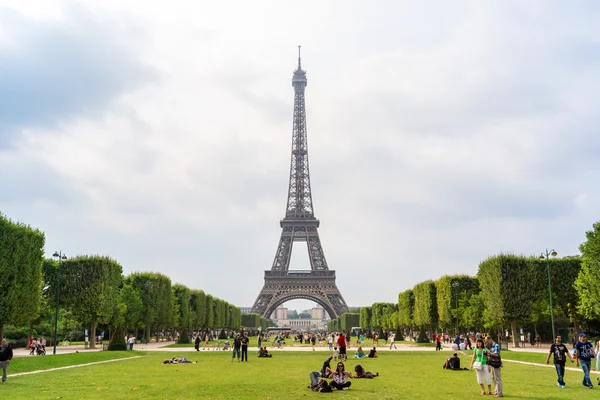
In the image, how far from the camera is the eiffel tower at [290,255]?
125m

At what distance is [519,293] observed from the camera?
5762cm

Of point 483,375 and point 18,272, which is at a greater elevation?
point 18,272

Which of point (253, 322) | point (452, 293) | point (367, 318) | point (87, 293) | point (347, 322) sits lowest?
point (253, 322)

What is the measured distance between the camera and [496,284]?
58562 millimetres

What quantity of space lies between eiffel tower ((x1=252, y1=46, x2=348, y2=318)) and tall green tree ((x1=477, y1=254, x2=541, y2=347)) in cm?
6753

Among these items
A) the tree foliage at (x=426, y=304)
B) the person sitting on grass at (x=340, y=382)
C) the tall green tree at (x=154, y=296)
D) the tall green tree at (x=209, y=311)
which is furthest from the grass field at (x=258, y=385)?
the tall green tree at (x=209, y=311)

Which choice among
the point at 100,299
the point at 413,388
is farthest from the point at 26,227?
the point at 413,388

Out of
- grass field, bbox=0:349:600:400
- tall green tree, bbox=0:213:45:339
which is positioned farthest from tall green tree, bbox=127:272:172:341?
grass field, bbox=0:349:600:400

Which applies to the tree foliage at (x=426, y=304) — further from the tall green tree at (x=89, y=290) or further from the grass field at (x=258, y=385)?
the grass field at (x=258, y=385)

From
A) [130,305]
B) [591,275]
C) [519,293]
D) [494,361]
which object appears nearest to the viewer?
[494,361]

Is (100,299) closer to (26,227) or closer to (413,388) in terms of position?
(26,227)

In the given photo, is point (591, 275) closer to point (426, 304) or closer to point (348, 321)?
point (426, 304)

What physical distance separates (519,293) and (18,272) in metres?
45.8

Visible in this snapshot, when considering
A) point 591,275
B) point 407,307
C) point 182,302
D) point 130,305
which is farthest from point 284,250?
point 591,275
